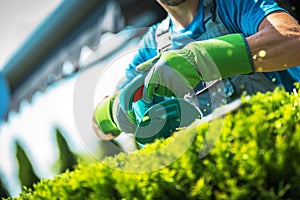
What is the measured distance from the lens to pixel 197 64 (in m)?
2.05

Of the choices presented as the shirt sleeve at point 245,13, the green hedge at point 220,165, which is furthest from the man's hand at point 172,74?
the green hedge at point 220,165

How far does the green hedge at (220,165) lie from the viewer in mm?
1298

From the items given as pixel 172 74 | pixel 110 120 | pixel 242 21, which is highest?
pixel 172 74

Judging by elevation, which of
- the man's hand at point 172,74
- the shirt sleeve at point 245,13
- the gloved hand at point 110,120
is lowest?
the gloved hand at point 110,120

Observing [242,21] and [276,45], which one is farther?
[242,21]

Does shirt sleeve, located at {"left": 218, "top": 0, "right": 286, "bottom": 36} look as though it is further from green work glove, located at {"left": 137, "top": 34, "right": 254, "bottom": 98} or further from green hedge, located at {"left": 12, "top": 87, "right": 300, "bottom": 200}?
green hedge, located at {"left": 12, "top": 87, "right": 300, "bottom": 200}

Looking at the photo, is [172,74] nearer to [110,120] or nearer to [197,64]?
[197,64]

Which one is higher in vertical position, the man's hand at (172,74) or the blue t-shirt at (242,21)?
the man's hand at (172,74)

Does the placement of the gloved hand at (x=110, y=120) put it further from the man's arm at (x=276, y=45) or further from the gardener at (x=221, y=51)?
the man's arm at (x=276, y=45)

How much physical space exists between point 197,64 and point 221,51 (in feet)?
0.32

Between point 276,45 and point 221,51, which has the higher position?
point 221,51

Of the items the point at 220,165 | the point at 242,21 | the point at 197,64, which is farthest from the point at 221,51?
the point at 220,165

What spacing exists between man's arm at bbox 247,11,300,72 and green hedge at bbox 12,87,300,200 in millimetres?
532

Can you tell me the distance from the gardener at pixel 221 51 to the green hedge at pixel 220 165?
0.49m
